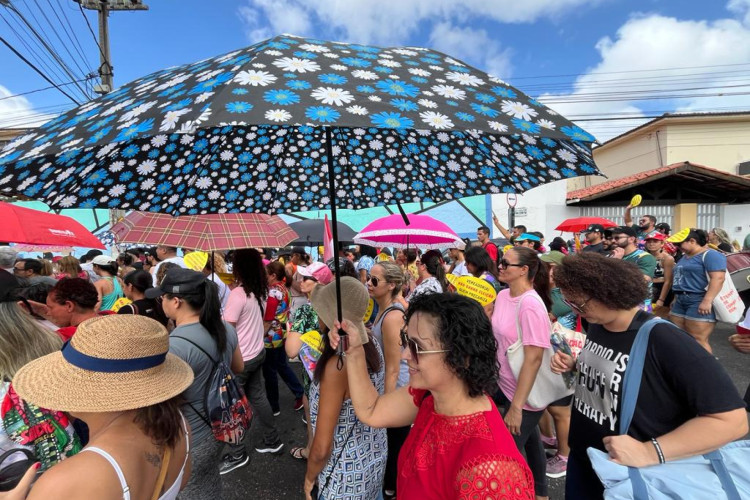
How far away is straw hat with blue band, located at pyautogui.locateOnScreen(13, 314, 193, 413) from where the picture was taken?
4.41 ft

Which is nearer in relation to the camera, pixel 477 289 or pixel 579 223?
pixel 477 289

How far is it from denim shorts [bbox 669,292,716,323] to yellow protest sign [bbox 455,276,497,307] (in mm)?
3742

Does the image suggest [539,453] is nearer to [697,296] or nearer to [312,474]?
[312,474]

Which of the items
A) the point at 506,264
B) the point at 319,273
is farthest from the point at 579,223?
the point at 506,264

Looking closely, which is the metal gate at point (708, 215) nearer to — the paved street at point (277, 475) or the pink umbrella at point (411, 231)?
the pink umbrella at point (411, 231)

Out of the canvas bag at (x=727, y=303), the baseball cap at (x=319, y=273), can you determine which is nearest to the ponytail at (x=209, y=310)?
the baseball cap at (x=319, y=273)

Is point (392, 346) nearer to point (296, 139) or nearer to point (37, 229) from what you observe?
point (296, 139)

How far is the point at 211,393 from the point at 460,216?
51.0ft

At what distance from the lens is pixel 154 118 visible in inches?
51.2

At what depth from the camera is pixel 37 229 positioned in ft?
10.1

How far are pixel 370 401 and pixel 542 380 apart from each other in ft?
4.85

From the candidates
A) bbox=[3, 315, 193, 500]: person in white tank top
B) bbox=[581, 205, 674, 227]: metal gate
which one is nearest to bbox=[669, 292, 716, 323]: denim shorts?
bbox=[3, 315, 193, 500]: person in white tank top

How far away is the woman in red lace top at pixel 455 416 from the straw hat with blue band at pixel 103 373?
0.96 meters

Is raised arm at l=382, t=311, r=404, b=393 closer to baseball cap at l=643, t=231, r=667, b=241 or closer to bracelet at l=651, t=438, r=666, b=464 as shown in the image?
bracelet at l=651, t=438, r=666, b=464
